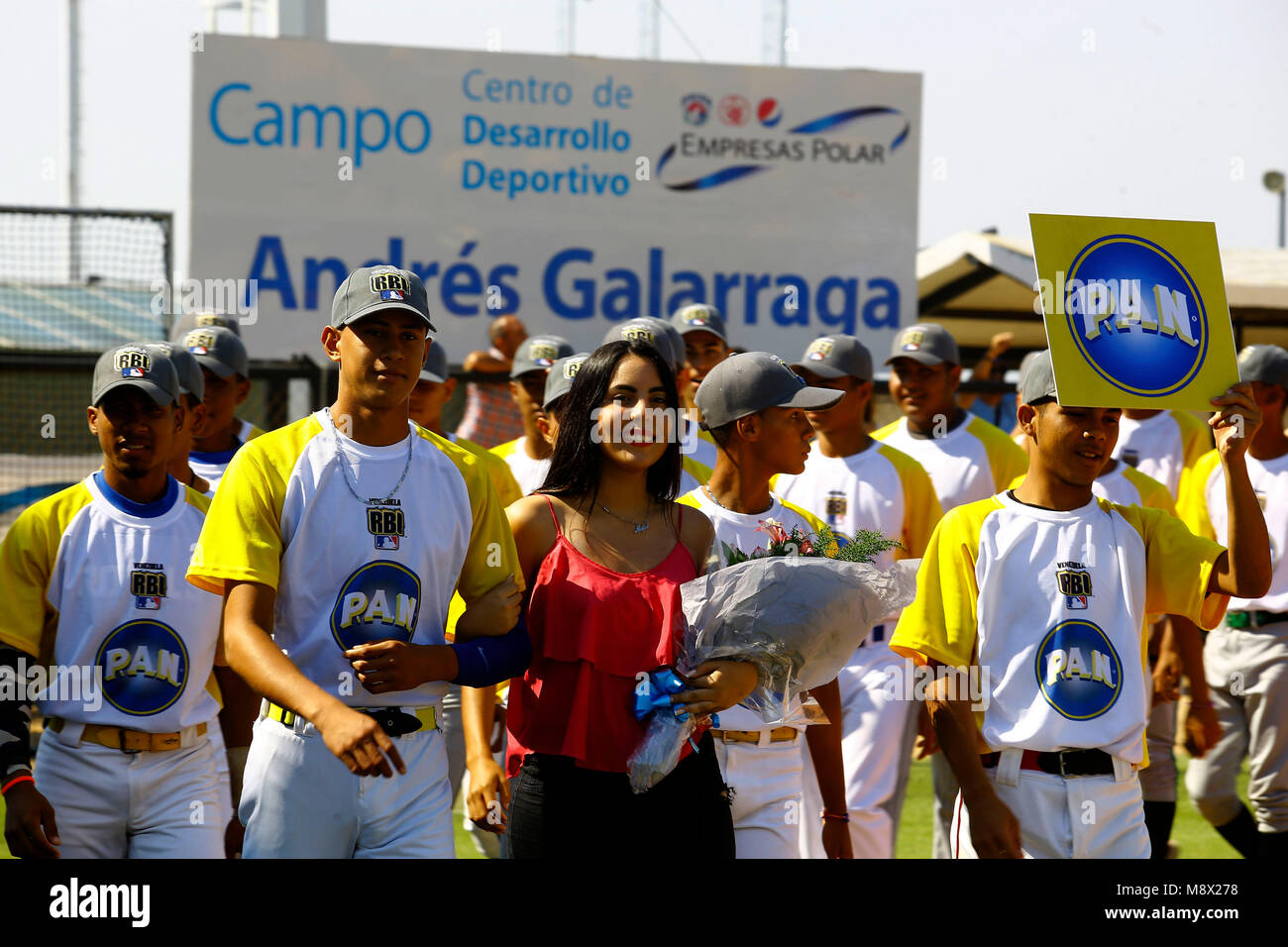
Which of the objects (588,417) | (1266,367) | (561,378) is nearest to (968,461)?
(1266,367)

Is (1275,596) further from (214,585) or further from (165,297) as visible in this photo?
(165,297)

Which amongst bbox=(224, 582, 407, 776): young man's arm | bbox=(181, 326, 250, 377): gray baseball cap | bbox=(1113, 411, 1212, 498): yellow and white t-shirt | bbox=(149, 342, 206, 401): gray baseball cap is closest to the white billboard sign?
bbox=(1113, 411, 1212, 498): yellow and white t-shirt

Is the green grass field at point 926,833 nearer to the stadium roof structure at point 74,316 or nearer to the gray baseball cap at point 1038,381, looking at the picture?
the gray baseball cap at point 1038,381

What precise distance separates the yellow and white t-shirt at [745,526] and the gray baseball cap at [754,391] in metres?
0.34

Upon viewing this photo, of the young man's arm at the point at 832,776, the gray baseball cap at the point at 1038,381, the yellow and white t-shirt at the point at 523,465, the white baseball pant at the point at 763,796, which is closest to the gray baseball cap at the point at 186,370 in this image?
the yellow and white t-shirt at the point at 523,465

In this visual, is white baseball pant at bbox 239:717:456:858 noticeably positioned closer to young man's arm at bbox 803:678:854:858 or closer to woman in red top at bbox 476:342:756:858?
woman in red top at bbox 476:342:756:858

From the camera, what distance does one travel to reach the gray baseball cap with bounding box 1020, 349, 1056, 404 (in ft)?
14.6

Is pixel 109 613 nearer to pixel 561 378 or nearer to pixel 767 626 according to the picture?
pixel 561 378

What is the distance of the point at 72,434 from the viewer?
10672 millimetres

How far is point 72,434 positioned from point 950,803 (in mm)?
7157

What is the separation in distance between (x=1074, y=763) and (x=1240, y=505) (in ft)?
2.90

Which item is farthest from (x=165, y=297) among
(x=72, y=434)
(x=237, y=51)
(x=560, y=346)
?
(x=560, y=346)

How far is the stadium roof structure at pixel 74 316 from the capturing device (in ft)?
40.5

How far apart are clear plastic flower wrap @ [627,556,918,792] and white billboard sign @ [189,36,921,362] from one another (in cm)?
807
